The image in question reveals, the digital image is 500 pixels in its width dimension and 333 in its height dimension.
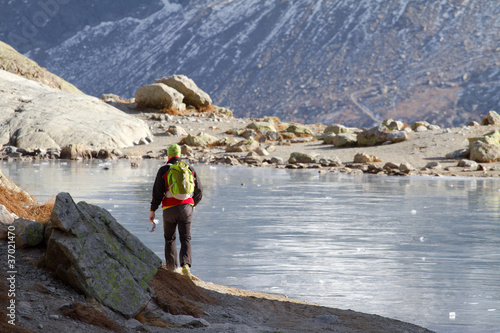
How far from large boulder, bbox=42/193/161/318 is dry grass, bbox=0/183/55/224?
285cm

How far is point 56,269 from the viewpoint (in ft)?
17.0

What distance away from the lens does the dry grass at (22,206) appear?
845 cm

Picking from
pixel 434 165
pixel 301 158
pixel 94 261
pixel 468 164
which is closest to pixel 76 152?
pixel 301 158

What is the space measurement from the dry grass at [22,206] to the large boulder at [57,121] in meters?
20.7

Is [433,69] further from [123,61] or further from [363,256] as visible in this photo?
[363,256]

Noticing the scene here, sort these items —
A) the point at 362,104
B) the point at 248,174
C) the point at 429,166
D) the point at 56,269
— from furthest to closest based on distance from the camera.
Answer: the point at 362,104, the point at 429,166, the point at 248,174, the point at 56,269

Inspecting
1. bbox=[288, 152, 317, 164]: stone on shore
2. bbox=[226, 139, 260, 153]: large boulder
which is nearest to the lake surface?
bbox=[288, 152, 317, 164]: stone on shore

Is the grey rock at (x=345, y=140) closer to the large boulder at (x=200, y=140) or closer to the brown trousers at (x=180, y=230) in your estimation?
the large boulder at (x=200, y=140)

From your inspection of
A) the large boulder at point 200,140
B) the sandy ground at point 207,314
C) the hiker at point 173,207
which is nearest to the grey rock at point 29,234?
the sandy ground at point 207,314

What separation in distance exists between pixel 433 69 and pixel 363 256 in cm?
8396

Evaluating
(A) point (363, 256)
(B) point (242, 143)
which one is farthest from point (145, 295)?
(B) point (242, 143)

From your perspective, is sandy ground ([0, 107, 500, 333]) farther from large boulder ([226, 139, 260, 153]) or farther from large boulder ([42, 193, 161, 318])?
large boulder ([226, 139, 260, 153])

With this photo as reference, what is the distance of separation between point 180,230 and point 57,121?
24.6 m

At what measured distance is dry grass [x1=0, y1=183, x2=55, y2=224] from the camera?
845 centimetres
